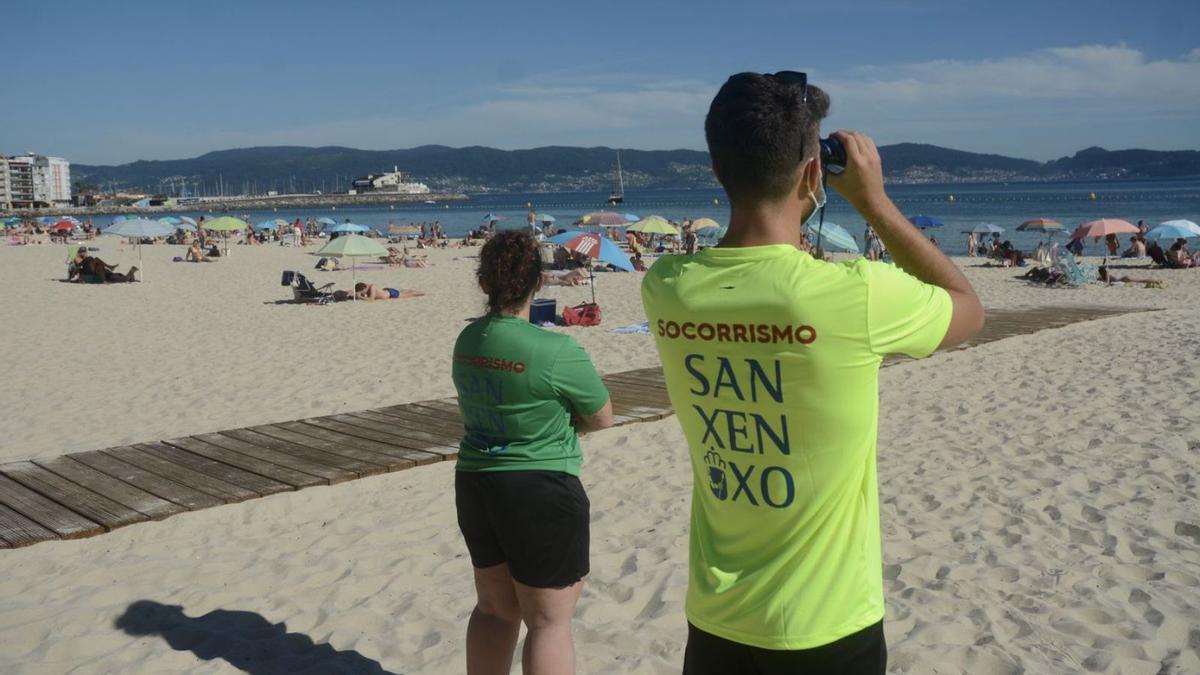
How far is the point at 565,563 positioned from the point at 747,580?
1.11m

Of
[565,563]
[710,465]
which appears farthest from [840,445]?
[565,563]

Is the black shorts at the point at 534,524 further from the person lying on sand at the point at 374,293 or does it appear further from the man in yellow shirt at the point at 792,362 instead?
the person lying on sand at the point at 374,293

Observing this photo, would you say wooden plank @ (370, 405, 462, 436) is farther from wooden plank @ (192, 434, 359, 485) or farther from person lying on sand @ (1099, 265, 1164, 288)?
person lying on sand @ (1099, 265, 1164, 288)

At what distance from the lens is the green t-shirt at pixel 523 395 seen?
8.79 feet

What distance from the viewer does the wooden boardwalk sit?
5.34m

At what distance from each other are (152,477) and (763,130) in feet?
18.3

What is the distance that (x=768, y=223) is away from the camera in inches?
62.4

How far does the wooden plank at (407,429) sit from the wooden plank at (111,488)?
6.08 ft

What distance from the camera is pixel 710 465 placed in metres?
1.72

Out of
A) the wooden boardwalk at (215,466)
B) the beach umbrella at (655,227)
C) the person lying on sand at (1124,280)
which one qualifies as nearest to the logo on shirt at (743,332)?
the wooden boardwalk at (215,466)

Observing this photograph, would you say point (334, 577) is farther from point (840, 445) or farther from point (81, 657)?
point (840, 445)

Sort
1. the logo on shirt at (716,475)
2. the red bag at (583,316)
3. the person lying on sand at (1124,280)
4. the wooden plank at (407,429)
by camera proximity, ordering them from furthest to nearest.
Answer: the person lying on sand at (1124,280) < the red bag at (583,316) < the wooden plank at (407,429) < the logo on shirt at (716,475)

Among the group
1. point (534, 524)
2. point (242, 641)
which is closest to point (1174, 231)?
point (242, 641)

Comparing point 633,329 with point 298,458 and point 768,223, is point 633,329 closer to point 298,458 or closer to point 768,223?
point 298,458
